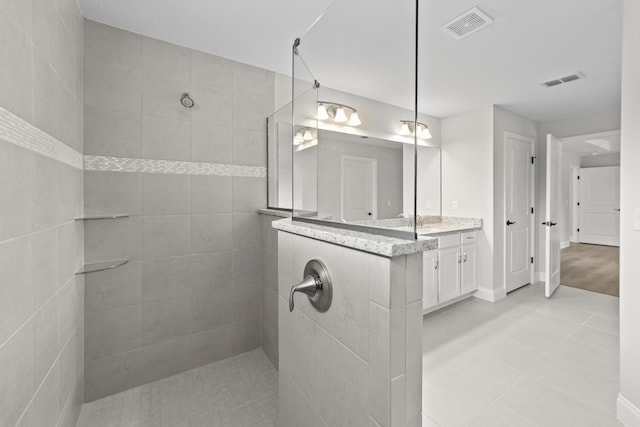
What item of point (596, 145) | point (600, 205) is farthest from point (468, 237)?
point (600, 205)

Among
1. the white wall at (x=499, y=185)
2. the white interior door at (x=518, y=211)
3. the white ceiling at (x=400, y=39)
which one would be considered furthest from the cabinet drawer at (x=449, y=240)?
the white ceiling at (x=400, y=39)

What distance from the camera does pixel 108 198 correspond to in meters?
1.82

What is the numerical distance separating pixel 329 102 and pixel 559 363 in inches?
102

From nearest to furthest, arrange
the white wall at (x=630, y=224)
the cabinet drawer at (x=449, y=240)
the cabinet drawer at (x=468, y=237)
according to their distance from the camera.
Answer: the white wall at (x=630, y=224)
the cabinet drawer at (x=449, y=240)
the cabinet drawer at (x=468, y=237)

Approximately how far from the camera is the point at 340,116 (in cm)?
135

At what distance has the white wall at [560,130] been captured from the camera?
363 cm

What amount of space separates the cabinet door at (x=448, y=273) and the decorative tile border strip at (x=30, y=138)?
3088 mm

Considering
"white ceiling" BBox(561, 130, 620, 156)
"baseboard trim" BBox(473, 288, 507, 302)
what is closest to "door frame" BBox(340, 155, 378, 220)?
"baseboard trim" BBox(473, 288, 507, 302)

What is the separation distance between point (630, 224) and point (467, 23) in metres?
1.52

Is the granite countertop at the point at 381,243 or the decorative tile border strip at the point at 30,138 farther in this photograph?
the decorative tile border strip at the point at 30,138

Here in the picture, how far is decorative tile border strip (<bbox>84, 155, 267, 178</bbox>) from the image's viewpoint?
70.7 inches

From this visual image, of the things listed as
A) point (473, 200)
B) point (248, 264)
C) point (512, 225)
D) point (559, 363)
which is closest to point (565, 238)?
point (512, 225)

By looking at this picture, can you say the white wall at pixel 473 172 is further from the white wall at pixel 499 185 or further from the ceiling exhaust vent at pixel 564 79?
the ceiling exhaust vent at pixel 564 79

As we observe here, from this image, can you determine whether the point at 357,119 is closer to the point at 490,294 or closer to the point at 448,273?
the point at 448,273
